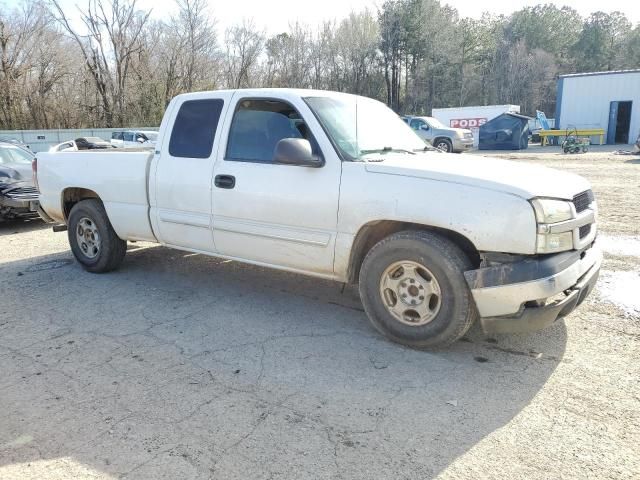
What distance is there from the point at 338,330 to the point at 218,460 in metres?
1.82

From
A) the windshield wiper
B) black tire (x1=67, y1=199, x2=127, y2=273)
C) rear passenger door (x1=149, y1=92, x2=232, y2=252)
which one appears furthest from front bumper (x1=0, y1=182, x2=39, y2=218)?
the windshield wiper

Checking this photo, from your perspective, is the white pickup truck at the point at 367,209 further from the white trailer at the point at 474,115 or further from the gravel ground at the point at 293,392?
the white trailer at the point at 474,115

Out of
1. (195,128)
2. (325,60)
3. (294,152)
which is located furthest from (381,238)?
(325,60)

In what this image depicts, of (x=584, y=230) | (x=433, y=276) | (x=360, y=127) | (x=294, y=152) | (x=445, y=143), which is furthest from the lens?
(x=445, y=143)

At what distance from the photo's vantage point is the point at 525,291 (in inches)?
130

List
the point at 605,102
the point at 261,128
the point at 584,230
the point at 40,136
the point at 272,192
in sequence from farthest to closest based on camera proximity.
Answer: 1. the point at 605,102
2. the point at 40,136
3. the point at 261,128
4. the point at 272,192
5. the point at 584,230

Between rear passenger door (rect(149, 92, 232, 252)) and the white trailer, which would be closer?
rear passenger door (rect(149, 92, 232, 252))

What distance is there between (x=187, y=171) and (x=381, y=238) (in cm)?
202

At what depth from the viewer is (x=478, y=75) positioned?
57.3 m

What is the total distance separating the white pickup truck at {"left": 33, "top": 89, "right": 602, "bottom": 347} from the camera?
3.38m

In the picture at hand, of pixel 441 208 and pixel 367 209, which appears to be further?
pixel 367 209

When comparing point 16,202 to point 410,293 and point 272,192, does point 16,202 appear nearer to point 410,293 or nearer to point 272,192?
point 272,192

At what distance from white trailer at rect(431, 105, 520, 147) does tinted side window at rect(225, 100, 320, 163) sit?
Answer: 1132 inches

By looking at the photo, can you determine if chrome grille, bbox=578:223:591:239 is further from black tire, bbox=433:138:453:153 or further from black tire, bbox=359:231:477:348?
black tire, bbox=433:138:453:153
